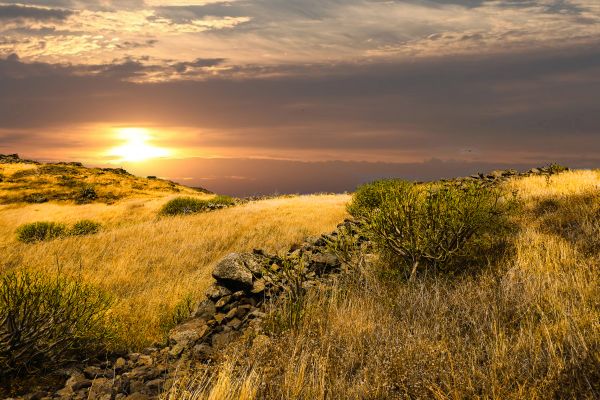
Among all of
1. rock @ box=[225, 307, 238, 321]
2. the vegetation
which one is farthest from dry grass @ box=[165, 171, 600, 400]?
the vegetation

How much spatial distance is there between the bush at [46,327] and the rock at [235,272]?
2112mm

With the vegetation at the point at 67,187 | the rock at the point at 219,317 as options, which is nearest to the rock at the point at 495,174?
the rock at the point at 219,317

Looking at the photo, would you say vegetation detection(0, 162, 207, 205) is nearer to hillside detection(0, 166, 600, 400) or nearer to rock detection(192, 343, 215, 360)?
hillside detection(0, 166, 600, 400)

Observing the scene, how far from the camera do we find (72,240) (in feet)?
61.9

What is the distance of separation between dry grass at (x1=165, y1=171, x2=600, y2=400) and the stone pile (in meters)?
0.71

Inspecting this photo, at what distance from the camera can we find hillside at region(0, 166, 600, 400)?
4.25 meters

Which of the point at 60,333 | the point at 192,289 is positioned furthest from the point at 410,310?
the point at 192,289

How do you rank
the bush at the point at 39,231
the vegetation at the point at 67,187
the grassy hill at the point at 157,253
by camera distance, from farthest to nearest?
the vegetation at the point at 67,187 → the bush at the point at 39,231 → the grassy hill at the point at 157,253

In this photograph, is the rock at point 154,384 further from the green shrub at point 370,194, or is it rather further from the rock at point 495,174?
the rock at point 495,174

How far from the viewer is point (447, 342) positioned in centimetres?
513

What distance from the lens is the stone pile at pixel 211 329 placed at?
5527mm

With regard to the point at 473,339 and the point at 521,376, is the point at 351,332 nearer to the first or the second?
the point at 473,339

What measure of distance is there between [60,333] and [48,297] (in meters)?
0.60

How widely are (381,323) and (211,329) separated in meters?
2.88
